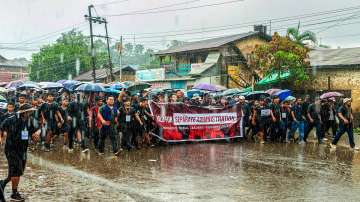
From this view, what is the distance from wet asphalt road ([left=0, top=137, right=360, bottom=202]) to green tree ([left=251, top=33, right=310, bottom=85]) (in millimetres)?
12927

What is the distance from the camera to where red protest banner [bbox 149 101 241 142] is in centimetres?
1501

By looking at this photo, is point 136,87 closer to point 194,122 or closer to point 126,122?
point 194,122

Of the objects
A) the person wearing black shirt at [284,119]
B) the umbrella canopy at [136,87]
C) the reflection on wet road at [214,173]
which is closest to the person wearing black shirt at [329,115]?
the person wearing black shirt at [284,119]

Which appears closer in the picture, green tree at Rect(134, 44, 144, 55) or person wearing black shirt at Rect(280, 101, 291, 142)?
person wearing black shirt at Rect(280, 101, 291, 142)

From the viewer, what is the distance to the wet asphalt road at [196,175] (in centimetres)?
781

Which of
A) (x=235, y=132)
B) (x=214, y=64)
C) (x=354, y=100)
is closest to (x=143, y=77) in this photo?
(x=214, y=64)

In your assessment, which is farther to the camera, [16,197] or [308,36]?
[308,36]

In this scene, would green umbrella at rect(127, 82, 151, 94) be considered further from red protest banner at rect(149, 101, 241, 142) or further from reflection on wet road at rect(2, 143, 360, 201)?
reflection on wet road at rect(2, 143, 360, 201)

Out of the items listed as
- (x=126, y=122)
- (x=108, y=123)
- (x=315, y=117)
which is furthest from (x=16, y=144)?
(x=315, y=117)

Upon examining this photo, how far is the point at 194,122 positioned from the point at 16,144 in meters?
8.72

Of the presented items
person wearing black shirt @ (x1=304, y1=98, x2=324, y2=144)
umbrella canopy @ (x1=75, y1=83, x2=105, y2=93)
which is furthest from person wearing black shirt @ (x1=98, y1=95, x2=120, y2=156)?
person wearing black shirt @ (x1=304, y1=98, x2=324, y2=144)

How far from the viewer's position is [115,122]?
13117mm

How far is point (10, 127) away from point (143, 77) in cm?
3408

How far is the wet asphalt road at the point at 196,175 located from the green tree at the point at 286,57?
12927 millimetres
